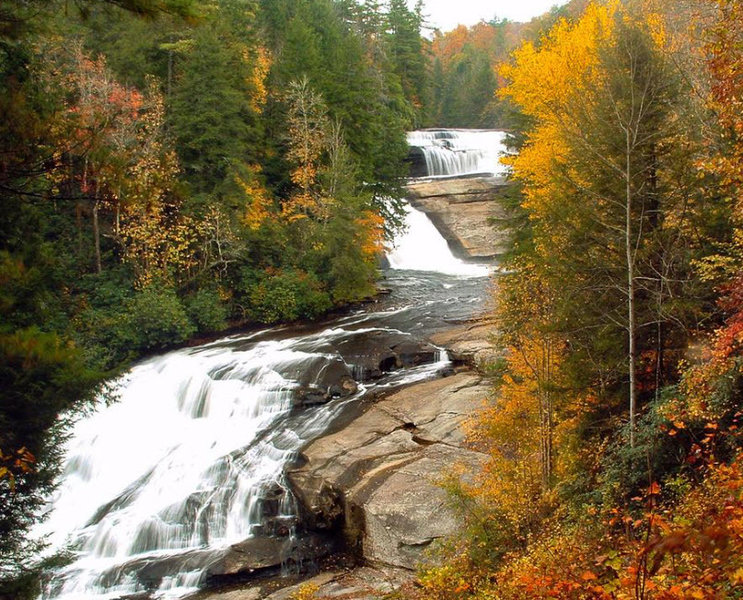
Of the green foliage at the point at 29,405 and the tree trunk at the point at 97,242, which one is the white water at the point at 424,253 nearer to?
the tree trunk at the point at 97,242

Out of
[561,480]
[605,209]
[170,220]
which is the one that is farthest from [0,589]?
[170,220]

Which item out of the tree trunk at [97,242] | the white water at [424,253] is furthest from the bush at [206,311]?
the white water at [424,253]

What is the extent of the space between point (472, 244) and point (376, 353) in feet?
53.7

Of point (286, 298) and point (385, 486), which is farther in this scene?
point (286, 298)

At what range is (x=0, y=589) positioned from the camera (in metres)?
7.18

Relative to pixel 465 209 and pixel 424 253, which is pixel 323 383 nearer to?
pixel 424 253

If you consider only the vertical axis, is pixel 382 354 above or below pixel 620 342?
below

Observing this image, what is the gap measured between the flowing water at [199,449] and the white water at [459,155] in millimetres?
21600

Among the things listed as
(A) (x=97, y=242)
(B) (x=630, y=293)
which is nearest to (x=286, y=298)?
(A) (x=97, y=242)

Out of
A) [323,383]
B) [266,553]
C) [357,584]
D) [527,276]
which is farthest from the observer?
[323,383]

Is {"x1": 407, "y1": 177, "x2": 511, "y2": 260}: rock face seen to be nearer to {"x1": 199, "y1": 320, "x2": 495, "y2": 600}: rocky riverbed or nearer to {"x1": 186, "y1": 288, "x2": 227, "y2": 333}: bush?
{"x1": 186, "y1": 288, "x2": 227, "y2": 333}: bush

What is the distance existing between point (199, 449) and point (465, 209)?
25.5 metres

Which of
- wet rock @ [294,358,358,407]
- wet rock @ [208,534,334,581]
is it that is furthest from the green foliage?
wet rock @ [294,358,358,407]

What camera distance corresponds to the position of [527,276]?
40.1 ft
